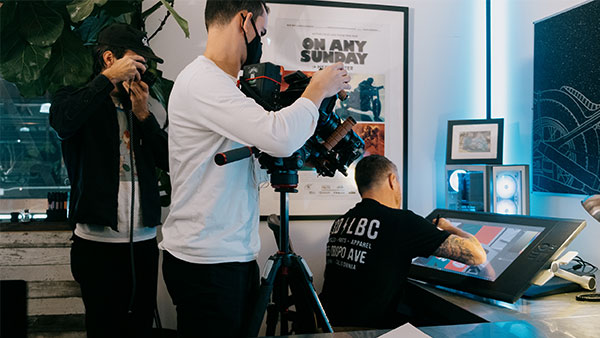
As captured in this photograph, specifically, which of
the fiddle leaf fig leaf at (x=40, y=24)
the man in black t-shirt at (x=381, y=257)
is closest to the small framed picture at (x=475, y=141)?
the man in black t-shirt at (x=381, y=257)

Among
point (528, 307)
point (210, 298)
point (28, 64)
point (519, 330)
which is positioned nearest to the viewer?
point (519, 330)

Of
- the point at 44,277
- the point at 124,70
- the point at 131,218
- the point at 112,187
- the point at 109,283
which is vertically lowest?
the point at 44,277

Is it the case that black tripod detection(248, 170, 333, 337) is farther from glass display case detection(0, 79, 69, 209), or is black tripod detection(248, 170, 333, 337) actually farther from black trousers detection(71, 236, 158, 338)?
glass display case detection(0, 79, 69, 209)

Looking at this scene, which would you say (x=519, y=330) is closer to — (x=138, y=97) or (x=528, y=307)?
(x=528, y=307)

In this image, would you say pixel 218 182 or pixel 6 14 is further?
pixel 6 14

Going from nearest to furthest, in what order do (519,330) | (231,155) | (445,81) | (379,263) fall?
(519,330), (231,155), (379,263), (445,81)

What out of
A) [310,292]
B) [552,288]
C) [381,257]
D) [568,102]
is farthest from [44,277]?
[568,102]

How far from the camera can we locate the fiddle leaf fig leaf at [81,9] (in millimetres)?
1589

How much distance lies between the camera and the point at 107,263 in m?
1.49

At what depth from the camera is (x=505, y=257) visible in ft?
5.14

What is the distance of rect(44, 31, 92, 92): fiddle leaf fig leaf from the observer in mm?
1742

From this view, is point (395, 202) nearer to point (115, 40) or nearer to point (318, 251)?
point (318, 251)

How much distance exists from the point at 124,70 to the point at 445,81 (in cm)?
186

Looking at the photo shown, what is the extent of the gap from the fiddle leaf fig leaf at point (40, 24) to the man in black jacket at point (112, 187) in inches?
11.2
